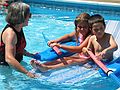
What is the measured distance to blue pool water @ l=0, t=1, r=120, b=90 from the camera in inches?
191

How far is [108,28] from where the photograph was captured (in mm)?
6344

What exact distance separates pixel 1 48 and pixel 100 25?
1.39 m

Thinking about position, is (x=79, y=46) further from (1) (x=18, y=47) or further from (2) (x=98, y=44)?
(1) (x=18, y=47)

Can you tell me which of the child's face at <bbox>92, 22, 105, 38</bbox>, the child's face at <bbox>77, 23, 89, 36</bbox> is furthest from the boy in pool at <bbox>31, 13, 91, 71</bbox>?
the child's face at <bbox>92, 22, 105, 38</bbox>

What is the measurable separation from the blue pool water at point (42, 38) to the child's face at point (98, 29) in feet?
1.99

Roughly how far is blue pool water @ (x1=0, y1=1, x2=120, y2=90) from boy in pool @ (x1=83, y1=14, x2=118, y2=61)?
0.34m

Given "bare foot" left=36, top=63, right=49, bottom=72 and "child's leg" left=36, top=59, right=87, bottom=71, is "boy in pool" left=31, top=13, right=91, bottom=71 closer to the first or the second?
"child's leg" left=36, top=59, right=87, bottom=71

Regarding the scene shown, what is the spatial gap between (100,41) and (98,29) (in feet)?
0.85

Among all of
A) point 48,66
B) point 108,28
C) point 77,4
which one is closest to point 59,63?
point 48,66

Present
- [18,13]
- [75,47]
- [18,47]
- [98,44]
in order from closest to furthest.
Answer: [18,13], [18,47], [98,44], [75,47]

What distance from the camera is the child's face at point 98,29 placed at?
5062 mm

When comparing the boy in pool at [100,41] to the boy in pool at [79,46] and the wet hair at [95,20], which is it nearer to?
the wet hair at [95,20]

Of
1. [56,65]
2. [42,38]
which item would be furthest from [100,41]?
[42,38]

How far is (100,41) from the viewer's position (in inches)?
208
